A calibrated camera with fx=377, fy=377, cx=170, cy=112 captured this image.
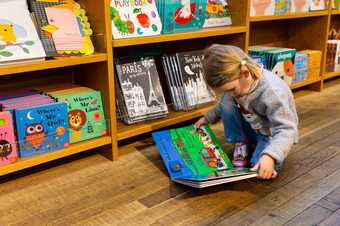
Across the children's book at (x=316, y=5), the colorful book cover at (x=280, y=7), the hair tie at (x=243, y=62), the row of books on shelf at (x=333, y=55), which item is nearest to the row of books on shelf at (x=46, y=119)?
the hair tie at (x=243, y=62)

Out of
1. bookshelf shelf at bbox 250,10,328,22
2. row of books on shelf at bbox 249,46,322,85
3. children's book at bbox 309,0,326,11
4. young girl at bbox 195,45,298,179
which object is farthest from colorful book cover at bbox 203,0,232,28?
children's book at bbox 309,0,326,11

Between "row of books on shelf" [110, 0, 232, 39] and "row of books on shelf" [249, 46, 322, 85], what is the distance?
34 centimetres

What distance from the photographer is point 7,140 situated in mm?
1255

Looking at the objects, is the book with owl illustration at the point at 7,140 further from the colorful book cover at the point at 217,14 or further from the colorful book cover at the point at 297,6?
the colorful book cover at the point at 297,6

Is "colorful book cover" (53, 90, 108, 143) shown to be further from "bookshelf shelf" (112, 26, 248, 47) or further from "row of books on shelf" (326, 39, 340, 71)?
"row of books on shelf" (326, 39, 340, 71)

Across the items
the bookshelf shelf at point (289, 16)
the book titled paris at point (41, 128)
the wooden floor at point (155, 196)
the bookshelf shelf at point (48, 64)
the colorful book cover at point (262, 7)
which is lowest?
the wooden floor at point (155, 196)

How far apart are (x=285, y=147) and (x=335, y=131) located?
30.4 inches

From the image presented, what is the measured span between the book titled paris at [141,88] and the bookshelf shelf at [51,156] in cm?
20

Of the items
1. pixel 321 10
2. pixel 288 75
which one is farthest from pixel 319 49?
pixel 288 75

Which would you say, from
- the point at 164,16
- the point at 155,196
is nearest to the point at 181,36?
the point at 164,16

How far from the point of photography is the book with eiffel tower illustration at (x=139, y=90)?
1576 mm

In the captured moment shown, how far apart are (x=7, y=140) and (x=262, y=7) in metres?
1.49

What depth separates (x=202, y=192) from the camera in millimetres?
1248

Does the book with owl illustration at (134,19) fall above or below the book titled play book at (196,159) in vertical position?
above
